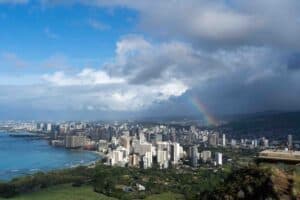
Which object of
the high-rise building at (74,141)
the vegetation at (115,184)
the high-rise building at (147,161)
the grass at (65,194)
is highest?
the high-rise building at (74,141)

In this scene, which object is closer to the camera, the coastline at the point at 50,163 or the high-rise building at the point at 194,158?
the coastline at the point at 50,163

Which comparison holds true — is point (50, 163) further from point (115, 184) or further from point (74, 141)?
point (74, 141)

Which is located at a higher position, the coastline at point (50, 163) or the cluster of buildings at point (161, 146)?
the cluster of buildings at point (161, 146)

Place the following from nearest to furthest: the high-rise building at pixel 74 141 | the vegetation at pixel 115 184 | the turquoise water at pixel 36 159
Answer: the vegetation at pixel 115 184
the turquoise water at pixel 36 159
the high-rise building at pixel 74 141

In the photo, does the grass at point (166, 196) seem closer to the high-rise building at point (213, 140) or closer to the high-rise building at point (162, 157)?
the high-rise building at point (162, 157)

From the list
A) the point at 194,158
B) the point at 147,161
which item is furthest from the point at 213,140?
the point at 147,161

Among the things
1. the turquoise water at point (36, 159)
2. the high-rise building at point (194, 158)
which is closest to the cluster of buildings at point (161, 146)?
the high-rise building at point (194, 158)
